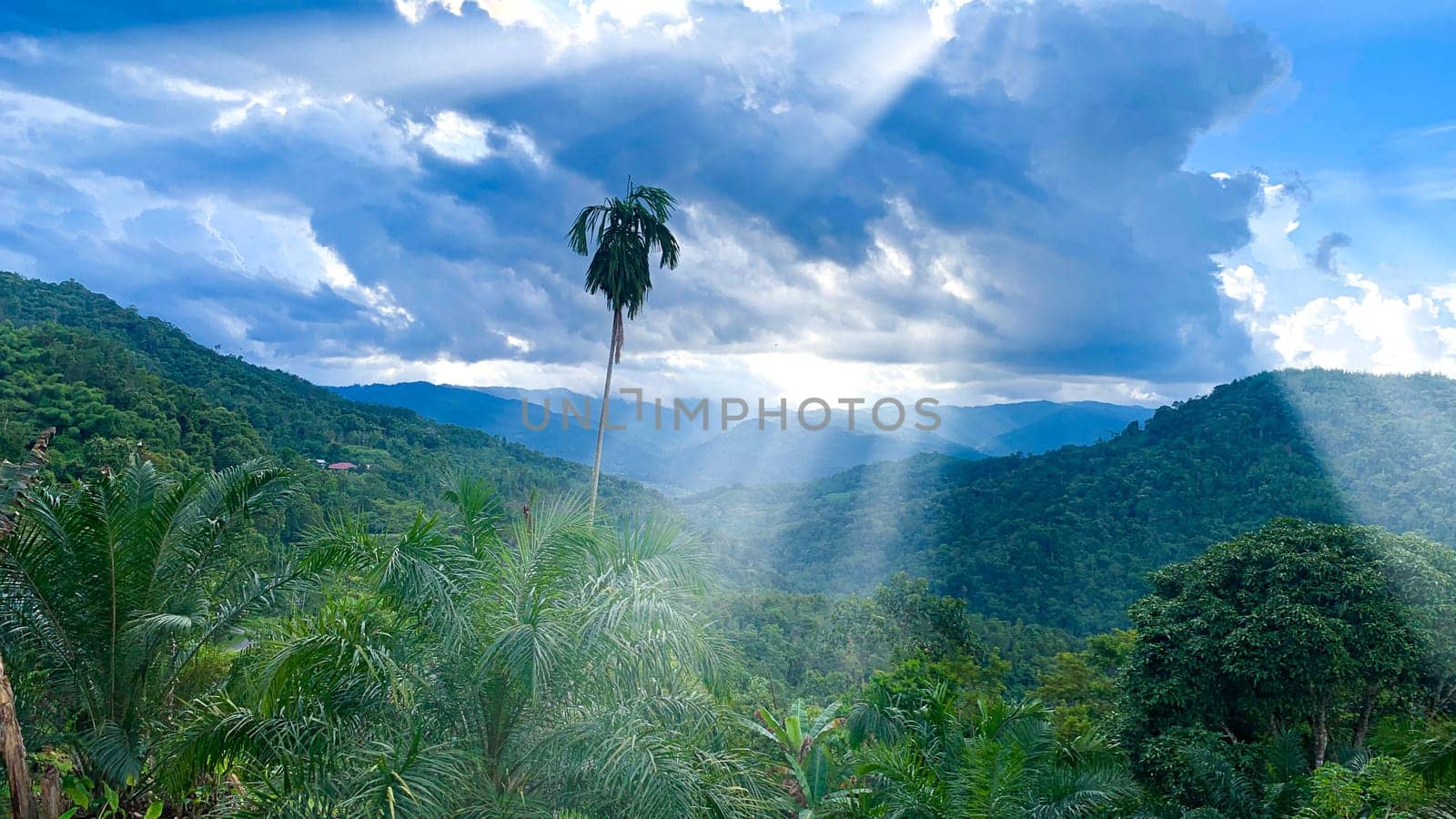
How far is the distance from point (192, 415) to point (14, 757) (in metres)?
32.0

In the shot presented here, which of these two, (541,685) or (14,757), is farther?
(541,685)

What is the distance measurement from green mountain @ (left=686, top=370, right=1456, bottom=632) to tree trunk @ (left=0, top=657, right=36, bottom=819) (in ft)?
106

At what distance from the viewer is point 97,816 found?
7719 mm

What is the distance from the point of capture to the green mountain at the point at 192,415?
26.3 meters

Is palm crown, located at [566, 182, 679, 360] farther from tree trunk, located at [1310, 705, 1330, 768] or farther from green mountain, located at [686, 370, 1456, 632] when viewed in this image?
green mountain, located at [686, 370, 1456, 632]

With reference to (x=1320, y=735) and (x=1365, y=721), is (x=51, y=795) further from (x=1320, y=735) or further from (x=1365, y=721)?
(x=1365, y=721)

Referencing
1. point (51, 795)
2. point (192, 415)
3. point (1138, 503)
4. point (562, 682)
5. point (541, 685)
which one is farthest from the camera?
point (1138, 503)

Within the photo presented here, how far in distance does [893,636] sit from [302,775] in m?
26.9

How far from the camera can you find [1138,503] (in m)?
48.9

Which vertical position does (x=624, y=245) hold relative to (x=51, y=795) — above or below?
above

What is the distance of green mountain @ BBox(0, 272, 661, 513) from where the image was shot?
2631 centimetres

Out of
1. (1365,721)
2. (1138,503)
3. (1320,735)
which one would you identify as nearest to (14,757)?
(1320,735)

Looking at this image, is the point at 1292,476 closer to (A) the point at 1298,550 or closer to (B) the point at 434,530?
(A) the point at 1298,550

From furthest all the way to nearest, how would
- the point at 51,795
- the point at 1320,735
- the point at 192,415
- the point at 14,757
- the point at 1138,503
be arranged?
the point at 1138,503, the point at 192,415, the point at 1320,735, the point at 51,795, the point at 14,757
